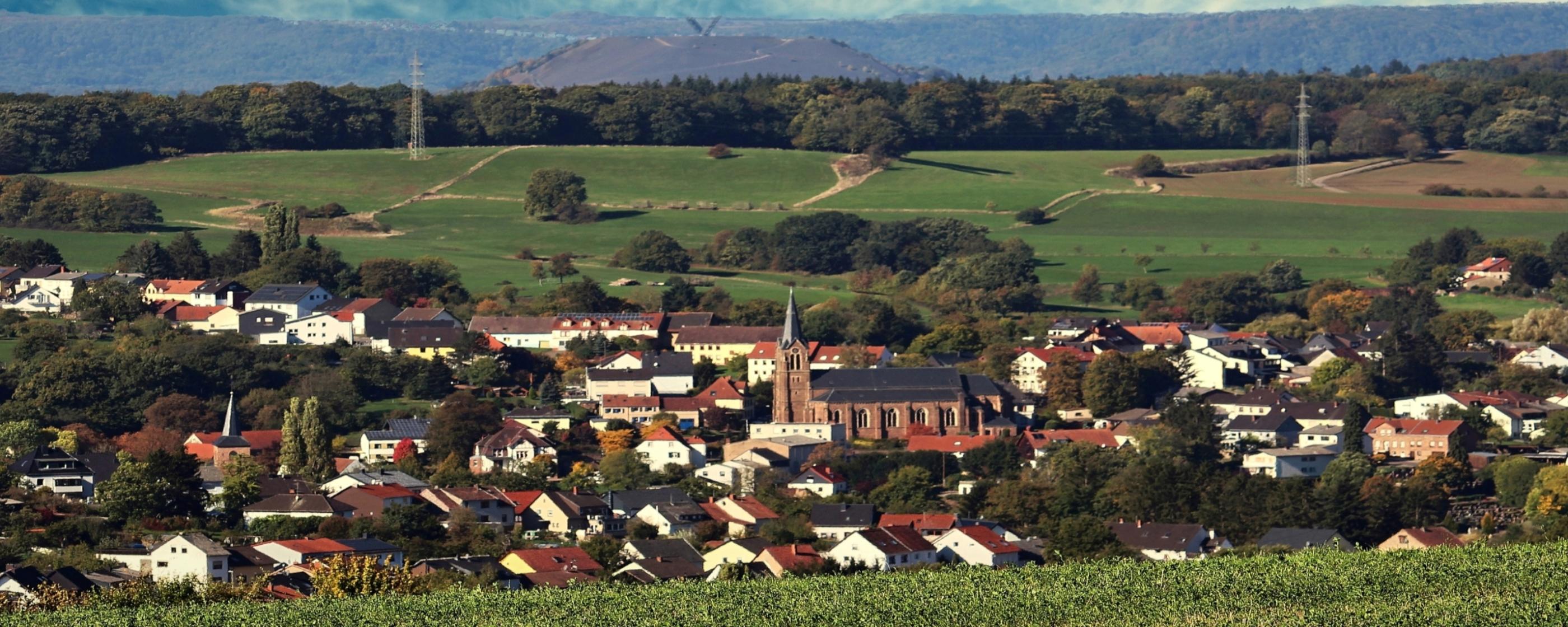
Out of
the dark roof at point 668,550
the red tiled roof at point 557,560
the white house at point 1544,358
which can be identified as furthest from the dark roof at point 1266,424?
the red tiled roof at point 557,560

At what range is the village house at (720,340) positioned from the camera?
7756 centimetres

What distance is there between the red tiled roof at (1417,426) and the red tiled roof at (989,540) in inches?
676

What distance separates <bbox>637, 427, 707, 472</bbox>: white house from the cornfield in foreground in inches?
1044

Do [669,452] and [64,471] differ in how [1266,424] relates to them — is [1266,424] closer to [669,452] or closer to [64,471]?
[669,452]

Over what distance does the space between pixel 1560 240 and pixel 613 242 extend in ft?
114

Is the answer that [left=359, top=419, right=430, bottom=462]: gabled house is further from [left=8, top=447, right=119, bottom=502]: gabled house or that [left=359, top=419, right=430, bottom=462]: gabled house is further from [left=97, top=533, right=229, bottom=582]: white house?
[left=97, top=533, right=229, bottom=582]: white house

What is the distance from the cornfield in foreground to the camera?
3177 cm

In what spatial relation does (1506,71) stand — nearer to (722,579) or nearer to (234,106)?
(234,106)

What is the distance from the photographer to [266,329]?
79.4 m

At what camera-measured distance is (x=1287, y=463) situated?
208 feet

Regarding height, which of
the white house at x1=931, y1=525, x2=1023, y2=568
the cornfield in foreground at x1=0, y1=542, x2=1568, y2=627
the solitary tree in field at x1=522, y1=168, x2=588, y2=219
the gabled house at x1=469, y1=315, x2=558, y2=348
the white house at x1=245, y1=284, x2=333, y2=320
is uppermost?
the solitary tree in field at x1=522, y1=168, x2=588, y2=219

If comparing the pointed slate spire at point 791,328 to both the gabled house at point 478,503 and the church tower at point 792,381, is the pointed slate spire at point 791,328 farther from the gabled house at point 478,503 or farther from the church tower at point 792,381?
the gabled house at point 478,503

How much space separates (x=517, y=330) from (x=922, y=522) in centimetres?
2725

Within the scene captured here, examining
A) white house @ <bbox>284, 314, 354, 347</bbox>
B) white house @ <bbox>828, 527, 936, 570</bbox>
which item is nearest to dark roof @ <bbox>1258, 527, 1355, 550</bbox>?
white house @ <bbox>828, 527, 936, 570</bbox>
